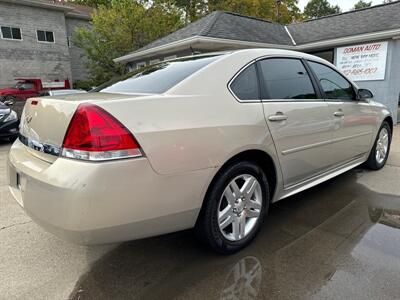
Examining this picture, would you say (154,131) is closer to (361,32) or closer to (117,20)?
(361,32)

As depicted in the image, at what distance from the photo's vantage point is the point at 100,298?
206cm

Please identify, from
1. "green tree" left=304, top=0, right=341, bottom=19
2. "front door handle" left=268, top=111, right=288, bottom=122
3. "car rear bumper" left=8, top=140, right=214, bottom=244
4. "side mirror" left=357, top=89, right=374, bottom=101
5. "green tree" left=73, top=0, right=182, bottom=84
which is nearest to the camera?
"car rear bumper" left=8, top=140, right=214, bottom=244

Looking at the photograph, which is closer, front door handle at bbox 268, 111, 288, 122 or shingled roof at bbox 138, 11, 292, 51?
front door handle at bbox 268, 111, 288, 122

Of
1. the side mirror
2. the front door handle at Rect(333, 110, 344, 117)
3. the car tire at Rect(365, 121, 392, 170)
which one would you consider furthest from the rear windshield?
the car tire at Rect(365, 121, 392, 170)

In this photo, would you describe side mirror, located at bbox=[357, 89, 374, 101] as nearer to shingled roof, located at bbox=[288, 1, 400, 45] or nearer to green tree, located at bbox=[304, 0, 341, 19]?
shingled roof, located at bbox=[288, 1, 400, 45]

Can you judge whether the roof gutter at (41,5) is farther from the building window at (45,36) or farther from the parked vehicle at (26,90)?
the parked vehicle at (26,90)

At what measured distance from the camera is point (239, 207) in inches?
98.6

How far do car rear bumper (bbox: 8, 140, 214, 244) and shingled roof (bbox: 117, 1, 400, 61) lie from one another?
8985 mm

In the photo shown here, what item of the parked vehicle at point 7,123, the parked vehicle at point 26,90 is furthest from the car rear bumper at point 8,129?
the parked vehicle at point 26,90

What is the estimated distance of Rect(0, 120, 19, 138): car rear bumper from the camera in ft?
25.7

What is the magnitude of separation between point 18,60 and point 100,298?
22.4 metres

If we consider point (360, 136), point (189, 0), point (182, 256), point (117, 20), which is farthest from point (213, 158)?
point (189, 0)

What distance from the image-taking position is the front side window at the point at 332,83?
11.0 feet

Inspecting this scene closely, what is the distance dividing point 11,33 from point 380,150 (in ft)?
73.0
